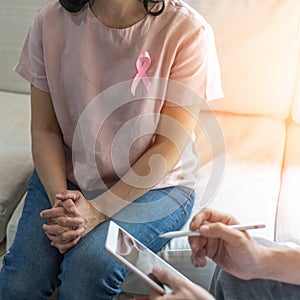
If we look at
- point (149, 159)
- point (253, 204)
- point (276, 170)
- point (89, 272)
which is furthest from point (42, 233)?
point (276, 170)

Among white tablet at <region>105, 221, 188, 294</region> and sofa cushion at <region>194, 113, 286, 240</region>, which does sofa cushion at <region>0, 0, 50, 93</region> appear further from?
white tablet at <region>105, 221, 188, 294</region>

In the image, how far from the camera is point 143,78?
1304 mm

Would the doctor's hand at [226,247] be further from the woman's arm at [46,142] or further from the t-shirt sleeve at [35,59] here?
the t-shirt sleeve at [35,59]

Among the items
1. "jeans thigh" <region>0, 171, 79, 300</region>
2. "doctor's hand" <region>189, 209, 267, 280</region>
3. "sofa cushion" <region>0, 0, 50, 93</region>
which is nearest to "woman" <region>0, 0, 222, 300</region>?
"jeans thigh" <region>0, 171, 79, 300</region>

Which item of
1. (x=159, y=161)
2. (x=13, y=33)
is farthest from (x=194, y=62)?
(x=13, y=33)

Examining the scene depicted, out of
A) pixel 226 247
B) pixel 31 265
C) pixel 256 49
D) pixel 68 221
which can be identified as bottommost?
pixel 31 265

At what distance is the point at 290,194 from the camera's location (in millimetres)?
1492

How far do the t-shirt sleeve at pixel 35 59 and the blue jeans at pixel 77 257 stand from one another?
293 mm

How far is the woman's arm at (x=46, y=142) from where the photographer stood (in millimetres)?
1344

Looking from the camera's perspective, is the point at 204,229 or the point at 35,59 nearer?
the point at 204,229

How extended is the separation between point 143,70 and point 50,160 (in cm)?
33

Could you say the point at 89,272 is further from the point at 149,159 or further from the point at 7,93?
the point at 7,93

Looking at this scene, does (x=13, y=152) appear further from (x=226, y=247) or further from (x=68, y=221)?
(x=226, y=247)

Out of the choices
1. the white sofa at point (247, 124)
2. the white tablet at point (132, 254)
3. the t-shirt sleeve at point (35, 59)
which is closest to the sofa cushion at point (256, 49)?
the white sofa at point (247, 124)
